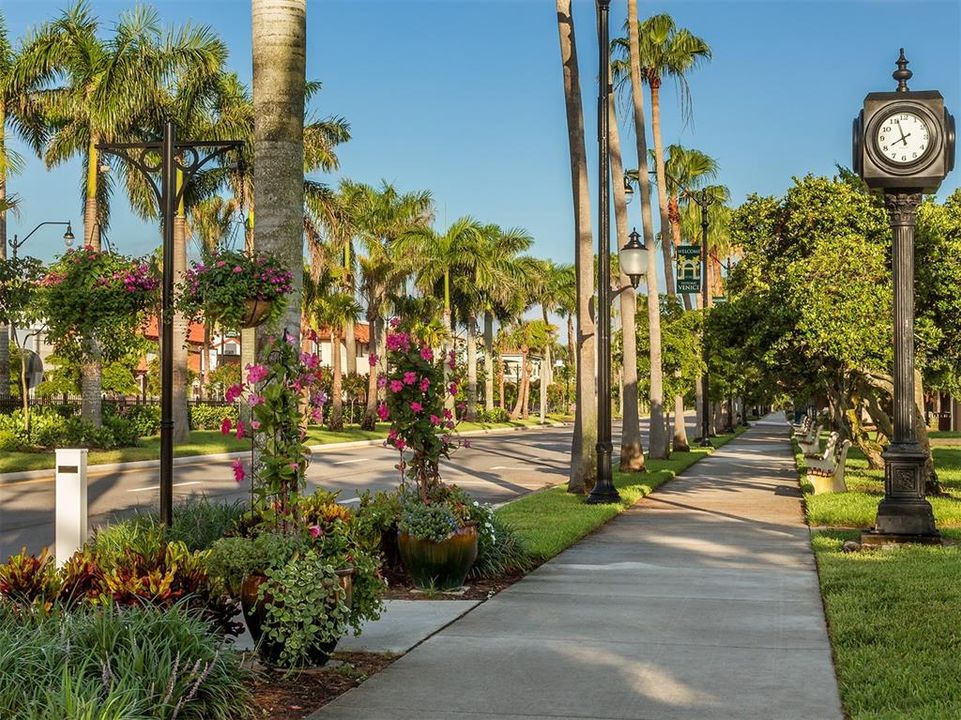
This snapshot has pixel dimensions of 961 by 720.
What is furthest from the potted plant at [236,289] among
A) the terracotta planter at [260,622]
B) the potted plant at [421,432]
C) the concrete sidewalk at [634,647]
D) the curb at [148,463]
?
the curb at [148,463]

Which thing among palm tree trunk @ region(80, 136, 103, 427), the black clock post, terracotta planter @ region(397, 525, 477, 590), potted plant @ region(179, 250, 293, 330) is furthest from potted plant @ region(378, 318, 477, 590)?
palm tree trunk @ region(80, 136, 103, 427)

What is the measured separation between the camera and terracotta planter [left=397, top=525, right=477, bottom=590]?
10.6 m

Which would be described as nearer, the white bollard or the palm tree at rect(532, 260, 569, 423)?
the white bollard

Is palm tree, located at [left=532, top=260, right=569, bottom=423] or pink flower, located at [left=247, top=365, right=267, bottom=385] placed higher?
palm tree, located at [left=532, top=260, right=569, bottom=423]

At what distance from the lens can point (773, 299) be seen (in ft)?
69.5

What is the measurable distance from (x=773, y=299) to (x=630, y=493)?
169 inches

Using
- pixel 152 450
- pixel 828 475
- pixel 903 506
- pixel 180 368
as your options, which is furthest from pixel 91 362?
pixel 903 506

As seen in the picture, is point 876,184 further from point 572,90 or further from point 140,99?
point 140,99

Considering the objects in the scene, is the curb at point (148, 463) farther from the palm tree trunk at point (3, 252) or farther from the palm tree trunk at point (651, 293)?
the palm tree trunk at point (651, 293)

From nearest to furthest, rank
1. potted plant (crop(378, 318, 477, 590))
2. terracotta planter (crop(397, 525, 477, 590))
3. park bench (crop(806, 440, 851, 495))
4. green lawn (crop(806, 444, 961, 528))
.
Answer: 1. terracotta planter (crop(397, 525, 477, 590))
2. potted plant (crop(378, 318, 477, 590))
3. green lawn (crop(806, 444, 961, 528))
4. park bench (crop(806, 440, 851, 495))

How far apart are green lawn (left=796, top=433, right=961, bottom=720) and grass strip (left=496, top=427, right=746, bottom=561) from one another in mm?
2954

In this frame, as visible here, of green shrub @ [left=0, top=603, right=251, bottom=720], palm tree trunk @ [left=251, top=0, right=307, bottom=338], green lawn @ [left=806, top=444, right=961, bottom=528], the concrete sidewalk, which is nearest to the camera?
green shrub @ [left=0, top=603, right=251, bottom=720]

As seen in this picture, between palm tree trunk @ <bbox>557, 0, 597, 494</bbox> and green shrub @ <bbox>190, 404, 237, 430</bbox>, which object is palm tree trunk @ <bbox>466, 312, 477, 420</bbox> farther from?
palm tree trunk @ <bbox>557, 0, 597, 494</bbox>

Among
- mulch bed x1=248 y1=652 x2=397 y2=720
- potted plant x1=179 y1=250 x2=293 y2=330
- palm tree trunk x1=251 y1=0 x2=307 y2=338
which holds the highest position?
palm tree trunk x1=251 y1=0 x2=307 y2=338
